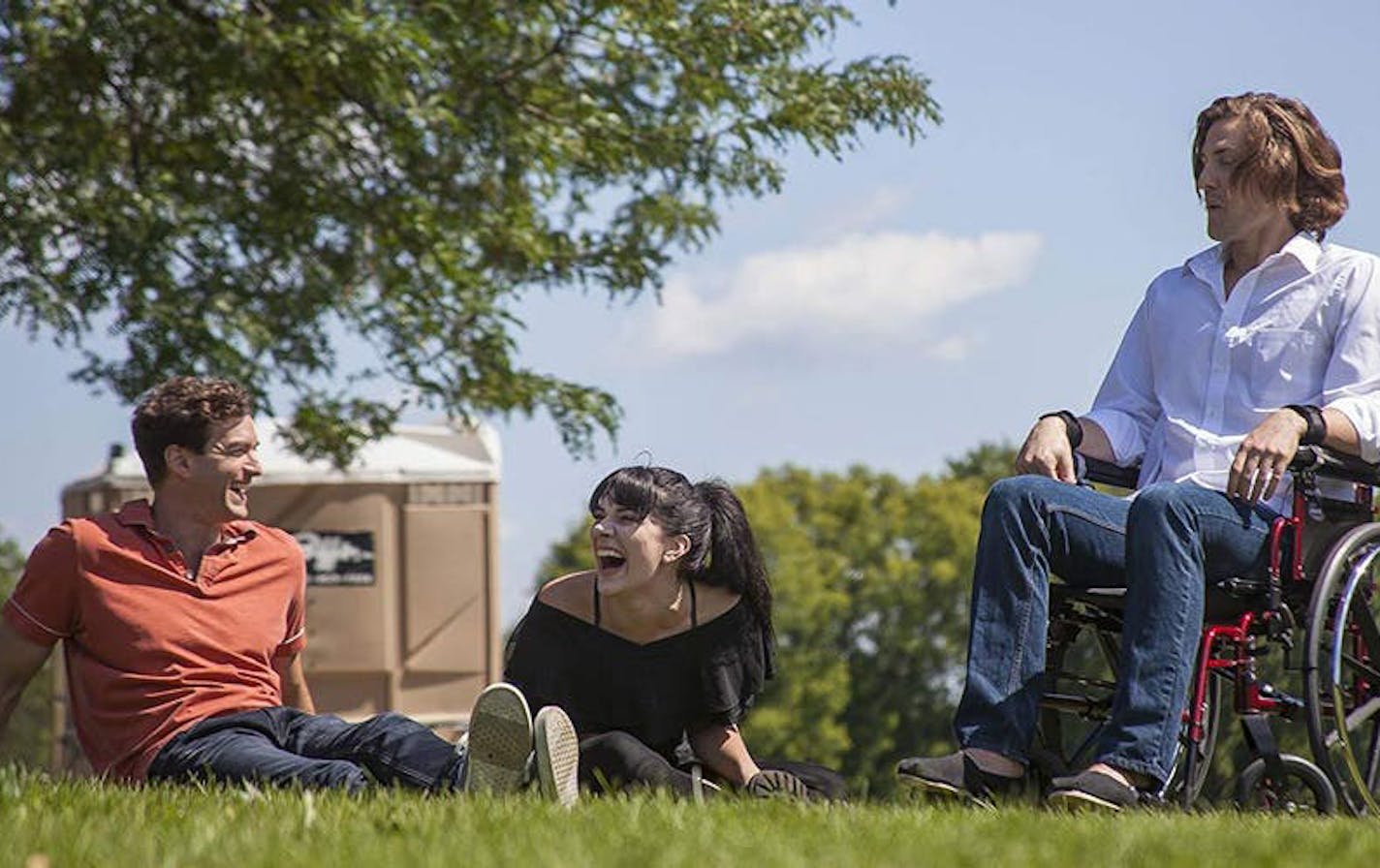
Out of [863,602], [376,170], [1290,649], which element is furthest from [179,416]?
[863,602]

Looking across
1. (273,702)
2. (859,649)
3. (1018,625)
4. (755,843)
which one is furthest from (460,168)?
(859,649)

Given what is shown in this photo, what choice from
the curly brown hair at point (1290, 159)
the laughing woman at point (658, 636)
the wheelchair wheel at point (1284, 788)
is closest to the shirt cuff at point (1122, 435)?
the curly brown hair at point (1290, 159)

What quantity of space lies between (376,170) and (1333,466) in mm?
9456

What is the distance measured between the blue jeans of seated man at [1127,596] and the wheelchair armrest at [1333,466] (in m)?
0.18

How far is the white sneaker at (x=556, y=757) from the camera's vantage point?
5320 millimetres

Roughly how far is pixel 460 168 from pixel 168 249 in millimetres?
2054

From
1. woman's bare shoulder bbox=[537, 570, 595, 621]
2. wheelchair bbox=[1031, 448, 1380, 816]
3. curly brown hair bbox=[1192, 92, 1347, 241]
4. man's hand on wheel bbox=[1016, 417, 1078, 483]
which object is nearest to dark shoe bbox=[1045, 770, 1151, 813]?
wheelchair bbox=[1031, 448, 1380, 816]

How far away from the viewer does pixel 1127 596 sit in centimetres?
551

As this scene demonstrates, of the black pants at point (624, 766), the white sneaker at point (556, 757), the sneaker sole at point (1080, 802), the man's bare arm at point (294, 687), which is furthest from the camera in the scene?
the man's bare arm at point (294, 687)

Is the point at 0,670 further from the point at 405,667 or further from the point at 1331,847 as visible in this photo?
the point at 405,667

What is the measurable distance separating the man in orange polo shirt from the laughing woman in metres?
0.42

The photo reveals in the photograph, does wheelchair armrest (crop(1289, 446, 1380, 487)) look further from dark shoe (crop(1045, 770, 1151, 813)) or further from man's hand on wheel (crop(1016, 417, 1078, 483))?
dark shoe (crop(1045, 770, 1151, 813))

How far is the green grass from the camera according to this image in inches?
150

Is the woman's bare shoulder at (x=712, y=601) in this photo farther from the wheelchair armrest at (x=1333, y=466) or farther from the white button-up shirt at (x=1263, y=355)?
the wheelchair armrest at (x=1333, y=466)
